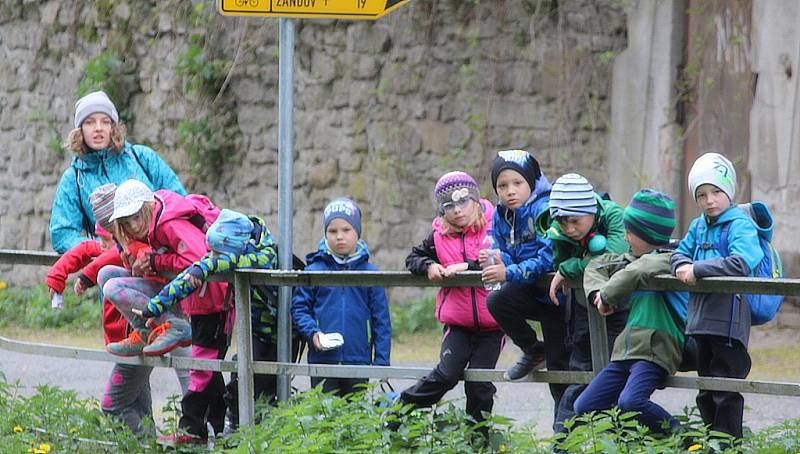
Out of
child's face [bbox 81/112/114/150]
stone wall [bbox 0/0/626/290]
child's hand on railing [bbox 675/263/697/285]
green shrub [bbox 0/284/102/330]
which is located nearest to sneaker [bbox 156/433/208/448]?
child's face [bbox 81/112/114/150]

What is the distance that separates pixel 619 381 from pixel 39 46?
1003 centimetres

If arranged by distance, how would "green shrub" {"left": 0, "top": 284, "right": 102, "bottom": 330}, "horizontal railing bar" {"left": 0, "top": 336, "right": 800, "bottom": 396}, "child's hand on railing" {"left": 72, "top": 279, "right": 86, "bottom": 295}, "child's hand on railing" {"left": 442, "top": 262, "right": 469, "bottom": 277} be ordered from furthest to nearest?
"green shrub" {"left": 0, "top": 284, "right": 102, "bottom": 330} → "child's hand on railing" {"left": 72, "top": 279, "right": 86, "bottom": 295} → "child's hand on railing" {"left": 442, "top": 262, "right": 469, "bottom": 277} → "horizontal railing bar" {"left": 0, "top": 336, "right": 800, "bottom": 396}

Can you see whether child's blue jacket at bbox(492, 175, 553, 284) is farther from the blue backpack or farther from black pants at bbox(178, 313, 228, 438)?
black pants at bbox(178, 313, 228, 438)

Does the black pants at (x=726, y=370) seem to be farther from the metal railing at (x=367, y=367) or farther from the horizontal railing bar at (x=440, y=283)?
the horizontal railing bar at (x=440, y=283)

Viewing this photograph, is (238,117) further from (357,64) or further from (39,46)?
(39,46)

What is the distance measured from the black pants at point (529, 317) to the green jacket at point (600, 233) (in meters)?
0.21

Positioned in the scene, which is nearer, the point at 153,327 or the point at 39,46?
the point at 153,327

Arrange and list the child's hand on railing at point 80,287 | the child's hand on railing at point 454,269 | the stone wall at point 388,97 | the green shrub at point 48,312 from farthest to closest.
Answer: the green shrub at point 48,312 → the stone wall at point 388,97 → the child's hand on railing at point 80,287 → the child's hand on railing at point 454,269

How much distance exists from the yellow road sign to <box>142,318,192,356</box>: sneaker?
4.50 feet

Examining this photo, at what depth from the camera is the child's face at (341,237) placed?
20.8 ft

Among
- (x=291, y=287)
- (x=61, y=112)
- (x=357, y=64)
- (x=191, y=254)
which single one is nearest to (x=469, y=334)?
(x=291, y=287)

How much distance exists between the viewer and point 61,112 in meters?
13.9

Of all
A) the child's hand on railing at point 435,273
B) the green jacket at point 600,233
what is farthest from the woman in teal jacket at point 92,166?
the green jacket at point 600,233

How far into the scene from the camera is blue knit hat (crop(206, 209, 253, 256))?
19.6ft
